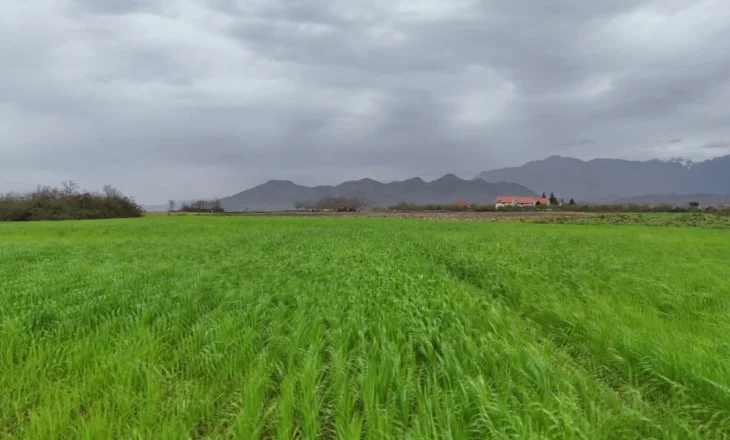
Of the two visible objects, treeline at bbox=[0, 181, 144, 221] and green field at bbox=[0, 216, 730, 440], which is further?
treeline at bbox=[0, 181, 144, 221]

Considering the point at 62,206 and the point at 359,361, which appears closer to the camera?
the point at 359,361

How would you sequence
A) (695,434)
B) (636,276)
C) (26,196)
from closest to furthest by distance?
(695,434)
(636,276)
(26,196)

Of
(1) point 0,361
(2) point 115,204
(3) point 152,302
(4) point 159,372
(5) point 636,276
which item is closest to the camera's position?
(4) point 159,372

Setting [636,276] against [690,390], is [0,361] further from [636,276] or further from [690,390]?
[636,276]

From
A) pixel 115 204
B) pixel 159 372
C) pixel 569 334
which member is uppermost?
pixel 115 204

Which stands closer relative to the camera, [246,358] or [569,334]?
[246,358]

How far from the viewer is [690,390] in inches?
130

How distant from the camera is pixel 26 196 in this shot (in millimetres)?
71812

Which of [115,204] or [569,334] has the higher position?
[115,204]

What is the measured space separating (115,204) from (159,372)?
9355 cm

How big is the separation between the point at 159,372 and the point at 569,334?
230 inches

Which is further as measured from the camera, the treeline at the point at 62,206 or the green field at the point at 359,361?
the treeline at the point at 62,206

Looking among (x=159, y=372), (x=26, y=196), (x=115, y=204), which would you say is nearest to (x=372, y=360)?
(x=159, y=372)

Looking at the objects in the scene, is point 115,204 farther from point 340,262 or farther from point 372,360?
point 372,360
